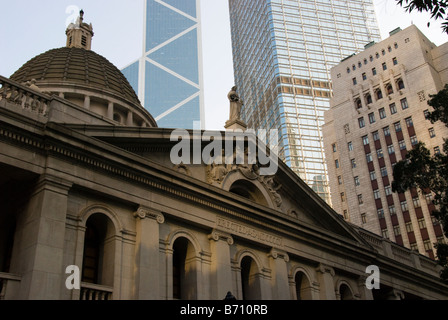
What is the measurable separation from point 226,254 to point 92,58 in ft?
107

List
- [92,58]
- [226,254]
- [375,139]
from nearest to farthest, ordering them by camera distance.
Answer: [226,254] < [92,58] < [375,139]

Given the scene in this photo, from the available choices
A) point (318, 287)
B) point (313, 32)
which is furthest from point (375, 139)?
point (318, 287)

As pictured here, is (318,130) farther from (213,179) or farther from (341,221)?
(213,179)

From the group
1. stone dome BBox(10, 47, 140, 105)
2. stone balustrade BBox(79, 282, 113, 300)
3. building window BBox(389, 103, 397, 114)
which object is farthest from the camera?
building window BBox(389, 103, 397, 114)

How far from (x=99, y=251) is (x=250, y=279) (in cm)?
850

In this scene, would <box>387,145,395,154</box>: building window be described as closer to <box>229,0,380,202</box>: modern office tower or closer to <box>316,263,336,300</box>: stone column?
<box>229,0,380,202</box>: modern office tower

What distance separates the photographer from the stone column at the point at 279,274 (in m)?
A: 25.3

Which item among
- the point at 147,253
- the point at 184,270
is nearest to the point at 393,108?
the point at 184,270

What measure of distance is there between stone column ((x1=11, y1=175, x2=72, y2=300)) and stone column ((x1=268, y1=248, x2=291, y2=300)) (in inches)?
457

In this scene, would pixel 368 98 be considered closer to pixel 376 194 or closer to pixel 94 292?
pixel 376 194

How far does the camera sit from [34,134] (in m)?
18.0

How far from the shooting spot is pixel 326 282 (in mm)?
28516

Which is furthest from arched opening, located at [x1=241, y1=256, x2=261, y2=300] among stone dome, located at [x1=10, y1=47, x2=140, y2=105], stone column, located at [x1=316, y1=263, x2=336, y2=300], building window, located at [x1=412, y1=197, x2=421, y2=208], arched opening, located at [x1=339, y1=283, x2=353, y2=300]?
building window, located at [x1=412, y1=197, x2=421, y2=208]

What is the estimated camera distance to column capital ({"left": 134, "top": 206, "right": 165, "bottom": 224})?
20.6 meters
